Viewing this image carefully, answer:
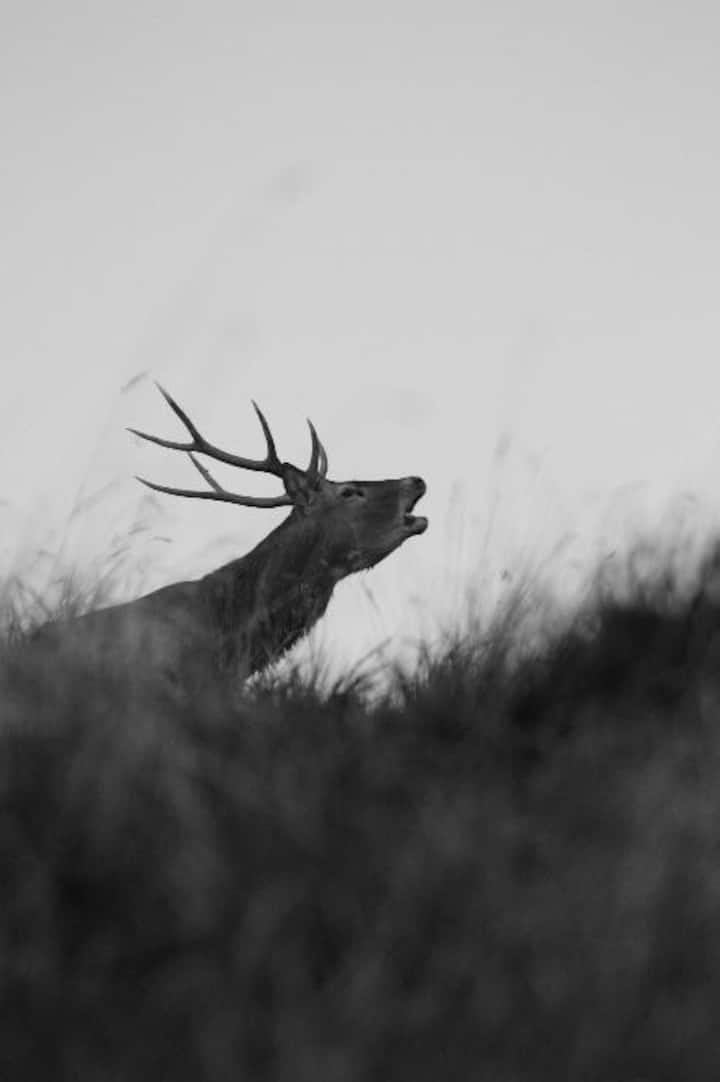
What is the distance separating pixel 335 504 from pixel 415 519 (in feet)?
1.17

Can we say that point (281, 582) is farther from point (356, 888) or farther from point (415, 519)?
point (356, 888)

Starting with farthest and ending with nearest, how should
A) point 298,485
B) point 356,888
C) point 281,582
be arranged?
1. point 298,485
2. point 281,582
3. point 356,888

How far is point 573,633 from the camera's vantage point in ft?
13.0

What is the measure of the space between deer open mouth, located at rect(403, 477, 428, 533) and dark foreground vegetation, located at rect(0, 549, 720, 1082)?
14.7 ft

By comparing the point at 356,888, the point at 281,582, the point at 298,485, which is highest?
the point at 298,485

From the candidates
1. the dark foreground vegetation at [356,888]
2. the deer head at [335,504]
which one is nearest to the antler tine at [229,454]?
the deer head at [335,504]

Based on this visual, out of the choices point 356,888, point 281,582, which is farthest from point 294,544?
point 356,888

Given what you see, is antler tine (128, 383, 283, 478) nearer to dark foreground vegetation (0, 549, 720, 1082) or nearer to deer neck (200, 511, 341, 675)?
deer neck (200, 511, 341, 675)

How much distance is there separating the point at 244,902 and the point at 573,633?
1.51 meters

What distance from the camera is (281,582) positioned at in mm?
7758

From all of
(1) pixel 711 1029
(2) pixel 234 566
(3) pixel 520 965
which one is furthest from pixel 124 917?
(2) pixel 234 566

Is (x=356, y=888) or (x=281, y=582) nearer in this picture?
(x=356, y=888)

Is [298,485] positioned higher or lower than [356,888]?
higher

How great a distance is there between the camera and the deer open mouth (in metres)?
8.01
